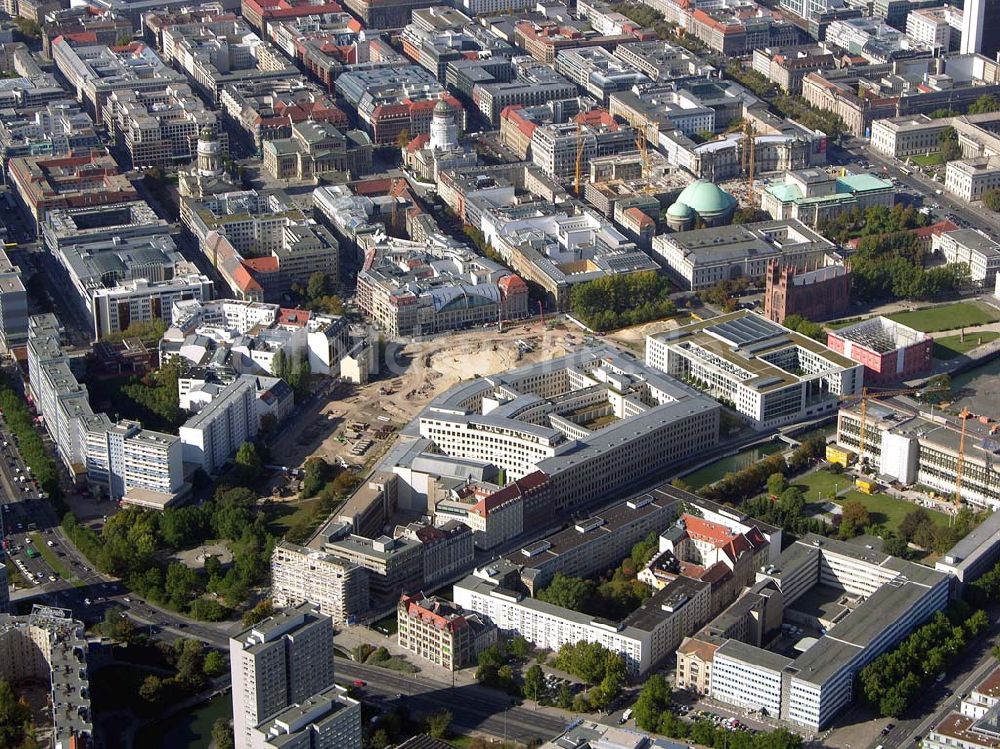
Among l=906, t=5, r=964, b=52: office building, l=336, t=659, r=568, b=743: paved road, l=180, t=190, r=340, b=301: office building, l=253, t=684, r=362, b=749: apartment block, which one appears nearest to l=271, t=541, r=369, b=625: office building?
l=336, t=659, r=568, b=743: paved road

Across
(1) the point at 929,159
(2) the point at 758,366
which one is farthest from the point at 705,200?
(2) the point at 758,366

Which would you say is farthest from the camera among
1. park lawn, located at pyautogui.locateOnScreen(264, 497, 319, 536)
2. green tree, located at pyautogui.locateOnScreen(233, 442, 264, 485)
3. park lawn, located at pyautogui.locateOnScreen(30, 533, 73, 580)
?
green tree, located at pyautogui.locateOnScreen(233, 442, 264, 485)

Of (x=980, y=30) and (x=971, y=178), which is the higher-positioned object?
(x=980, y=30)

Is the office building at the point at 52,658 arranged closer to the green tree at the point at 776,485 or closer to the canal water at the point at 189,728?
the canal water at the point at 189,728

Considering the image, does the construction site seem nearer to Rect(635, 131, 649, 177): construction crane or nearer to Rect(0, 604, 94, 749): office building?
Rect(0, 604, 94, 749): office building

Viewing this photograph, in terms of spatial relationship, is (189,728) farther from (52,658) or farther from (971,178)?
(971,178)

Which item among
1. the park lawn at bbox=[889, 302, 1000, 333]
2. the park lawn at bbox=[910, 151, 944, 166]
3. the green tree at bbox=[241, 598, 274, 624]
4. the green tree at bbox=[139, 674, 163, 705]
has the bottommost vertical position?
the park lawn at bbox=[910, 151, 944, 166]
